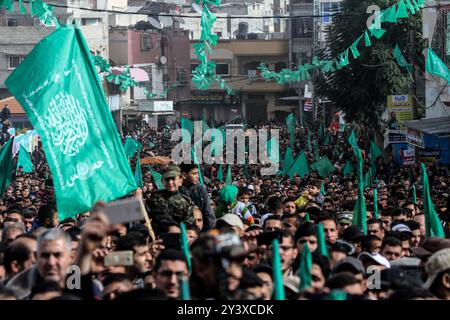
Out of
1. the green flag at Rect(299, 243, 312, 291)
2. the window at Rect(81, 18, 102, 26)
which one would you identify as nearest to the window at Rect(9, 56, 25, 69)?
the window at Rect(81, 18, 102, 26)

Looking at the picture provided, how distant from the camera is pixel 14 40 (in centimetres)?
→ 5925

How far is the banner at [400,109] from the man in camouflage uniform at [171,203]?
22089 mm

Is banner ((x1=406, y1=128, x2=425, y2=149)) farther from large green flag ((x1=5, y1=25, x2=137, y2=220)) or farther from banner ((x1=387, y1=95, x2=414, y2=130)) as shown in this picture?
large green flag ((x1=5, y1=25, x2=137, y2=220))

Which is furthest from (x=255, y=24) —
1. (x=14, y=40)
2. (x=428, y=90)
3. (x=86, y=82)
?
(x=86, y=82)

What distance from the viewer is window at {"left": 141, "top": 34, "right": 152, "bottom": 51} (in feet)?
232

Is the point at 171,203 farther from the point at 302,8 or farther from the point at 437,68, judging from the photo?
the point at 302,8

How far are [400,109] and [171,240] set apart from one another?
24407mm

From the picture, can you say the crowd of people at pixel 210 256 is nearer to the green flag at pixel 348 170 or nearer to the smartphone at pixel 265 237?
the smartphone at pixel 265 237

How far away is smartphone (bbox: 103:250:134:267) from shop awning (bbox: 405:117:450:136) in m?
18.7

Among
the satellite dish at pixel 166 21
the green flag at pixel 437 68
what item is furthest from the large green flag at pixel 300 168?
the satellite dish at pixel 166 21

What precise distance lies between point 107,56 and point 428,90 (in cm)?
3375

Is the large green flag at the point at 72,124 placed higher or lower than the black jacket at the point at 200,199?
higher

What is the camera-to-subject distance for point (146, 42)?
70.8m

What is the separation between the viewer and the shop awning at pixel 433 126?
2633 cm
